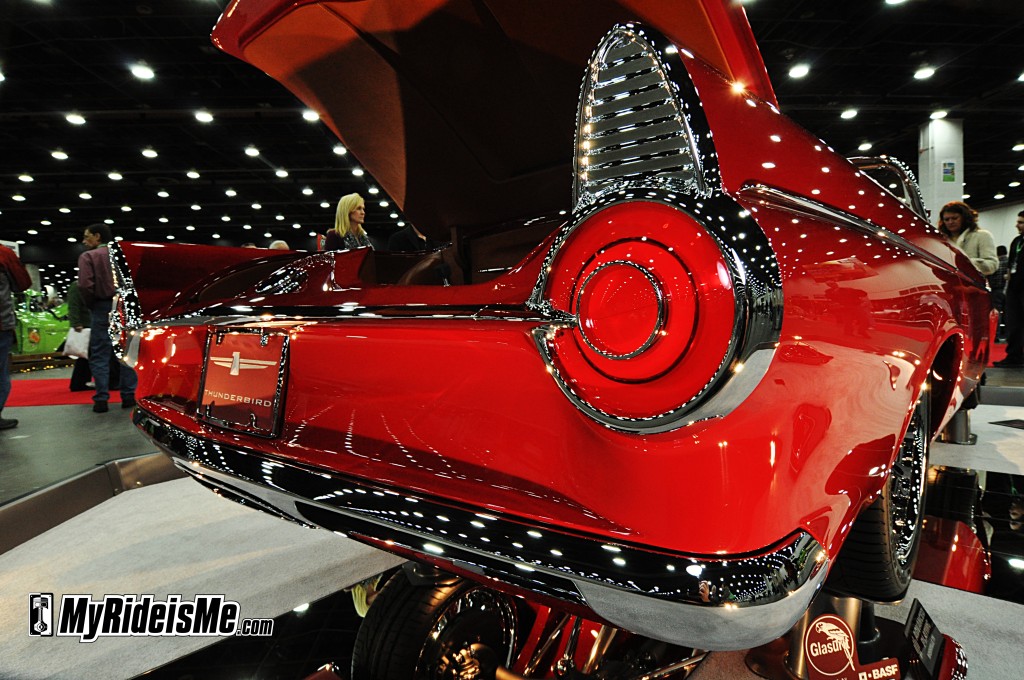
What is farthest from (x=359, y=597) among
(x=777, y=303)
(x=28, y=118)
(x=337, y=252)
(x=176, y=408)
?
(x=28, y=118)

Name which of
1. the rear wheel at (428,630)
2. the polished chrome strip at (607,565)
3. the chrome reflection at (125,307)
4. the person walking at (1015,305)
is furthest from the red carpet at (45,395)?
the person walking at (1015,305)

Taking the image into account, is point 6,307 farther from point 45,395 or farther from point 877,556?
point 877,556

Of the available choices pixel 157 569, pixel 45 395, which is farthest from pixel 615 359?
pixel 45 395

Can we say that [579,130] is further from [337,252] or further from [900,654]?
[900,654]

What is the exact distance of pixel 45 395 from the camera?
7066mm

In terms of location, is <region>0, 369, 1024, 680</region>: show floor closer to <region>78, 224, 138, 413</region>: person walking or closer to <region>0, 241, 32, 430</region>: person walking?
<region>0, 241, 32, 430</region>: person walking

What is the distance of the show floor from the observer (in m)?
1.47

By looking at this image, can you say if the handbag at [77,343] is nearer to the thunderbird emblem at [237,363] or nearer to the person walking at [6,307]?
the person walking at [6,307]

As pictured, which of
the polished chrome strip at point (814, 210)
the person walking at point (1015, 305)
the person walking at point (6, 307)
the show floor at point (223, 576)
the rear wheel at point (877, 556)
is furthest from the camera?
the person walking at point (1015, 305)

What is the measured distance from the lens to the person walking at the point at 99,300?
5.08 m

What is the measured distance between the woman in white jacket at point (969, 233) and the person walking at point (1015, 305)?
227 cm
